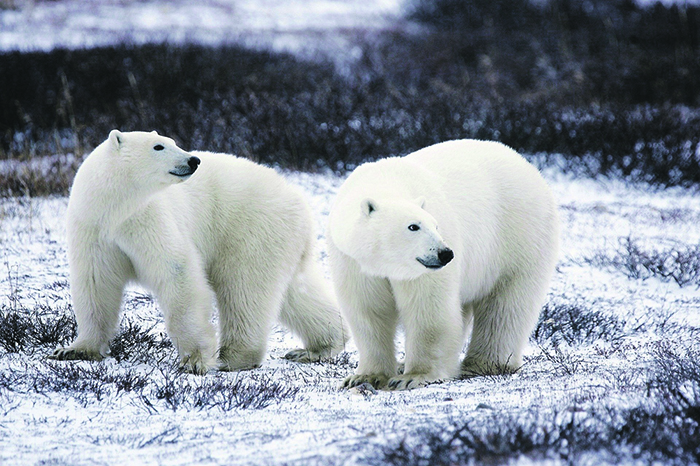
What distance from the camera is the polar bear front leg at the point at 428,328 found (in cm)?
327

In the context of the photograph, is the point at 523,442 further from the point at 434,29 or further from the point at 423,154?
the point at 434,29

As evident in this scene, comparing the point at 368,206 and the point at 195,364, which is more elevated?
the point at 368,206

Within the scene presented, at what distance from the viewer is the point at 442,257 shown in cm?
295

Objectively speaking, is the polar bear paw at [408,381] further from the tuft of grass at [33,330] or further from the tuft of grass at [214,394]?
the tuft of grass at [33,330]

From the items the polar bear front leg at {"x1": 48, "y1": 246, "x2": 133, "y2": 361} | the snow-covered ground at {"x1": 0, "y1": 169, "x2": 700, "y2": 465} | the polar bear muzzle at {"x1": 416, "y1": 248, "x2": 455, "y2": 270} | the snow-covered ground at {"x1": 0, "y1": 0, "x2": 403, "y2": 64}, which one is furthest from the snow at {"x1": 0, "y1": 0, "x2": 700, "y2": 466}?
the snow-covered ground at {"x1": 0, "y1": 0, "x2": 403, "y2": 64}

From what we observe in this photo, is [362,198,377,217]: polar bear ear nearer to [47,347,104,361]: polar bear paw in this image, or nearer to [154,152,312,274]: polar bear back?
[154,152,312,274]: polar bear back

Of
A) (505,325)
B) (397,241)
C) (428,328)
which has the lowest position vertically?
(505,325)

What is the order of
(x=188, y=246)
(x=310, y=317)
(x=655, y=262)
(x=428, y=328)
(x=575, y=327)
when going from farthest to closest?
(x=655, y=262), (x=575, y=327), (x=310, y=317), (x=188, y=246), (x=428, y=328)

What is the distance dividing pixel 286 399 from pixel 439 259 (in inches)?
32.2

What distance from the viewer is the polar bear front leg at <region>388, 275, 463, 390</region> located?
3.27 metres

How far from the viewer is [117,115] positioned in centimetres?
1009

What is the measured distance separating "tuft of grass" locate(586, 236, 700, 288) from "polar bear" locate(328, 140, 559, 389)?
86.1 inches

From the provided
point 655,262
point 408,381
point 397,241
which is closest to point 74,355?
point 408,381

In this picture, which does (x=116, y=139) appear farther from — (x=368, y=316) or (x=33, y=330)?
(x=368, y=316)
